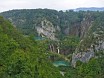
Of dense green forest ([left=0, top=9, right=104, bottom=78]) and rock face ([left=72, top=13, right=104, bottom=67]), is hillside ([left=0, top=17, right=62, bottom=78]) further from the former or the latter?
rock face ([left=72, top=13, right=104, bottom=67])

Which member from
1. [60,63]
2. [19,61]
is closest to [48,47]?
[60,63]

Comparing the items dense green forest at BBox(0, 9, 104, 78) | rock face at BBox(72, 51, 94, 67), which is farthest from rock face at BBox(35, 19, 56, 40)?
rock face at BBox(72, 51, 94, 67)

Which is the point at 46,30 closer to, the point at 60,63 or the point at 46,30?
the point at 46,30

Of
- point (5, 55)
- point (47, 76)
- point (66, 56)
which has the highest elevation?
point (5, 55)

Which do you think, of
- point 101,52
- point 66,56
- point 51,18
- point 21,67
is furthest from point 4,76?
point 51,18

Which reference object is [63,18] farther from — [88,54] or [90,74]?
[90,74]

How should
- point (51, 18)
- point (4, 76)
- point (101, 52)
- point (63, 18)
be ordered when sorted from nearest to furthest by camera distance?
point (4, 76)
point (101, 52)
point (51, 18)
point (63, 18)

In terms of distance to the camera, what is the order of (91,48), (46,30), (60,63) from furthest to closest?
(46,30) < (60,63) < (91,48)

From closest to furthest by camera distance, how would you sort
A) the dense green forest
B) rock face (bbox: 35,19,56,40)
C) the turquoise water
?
the dense green forest → the turquoise water → rock face (bbox: 35,19,56,40)
